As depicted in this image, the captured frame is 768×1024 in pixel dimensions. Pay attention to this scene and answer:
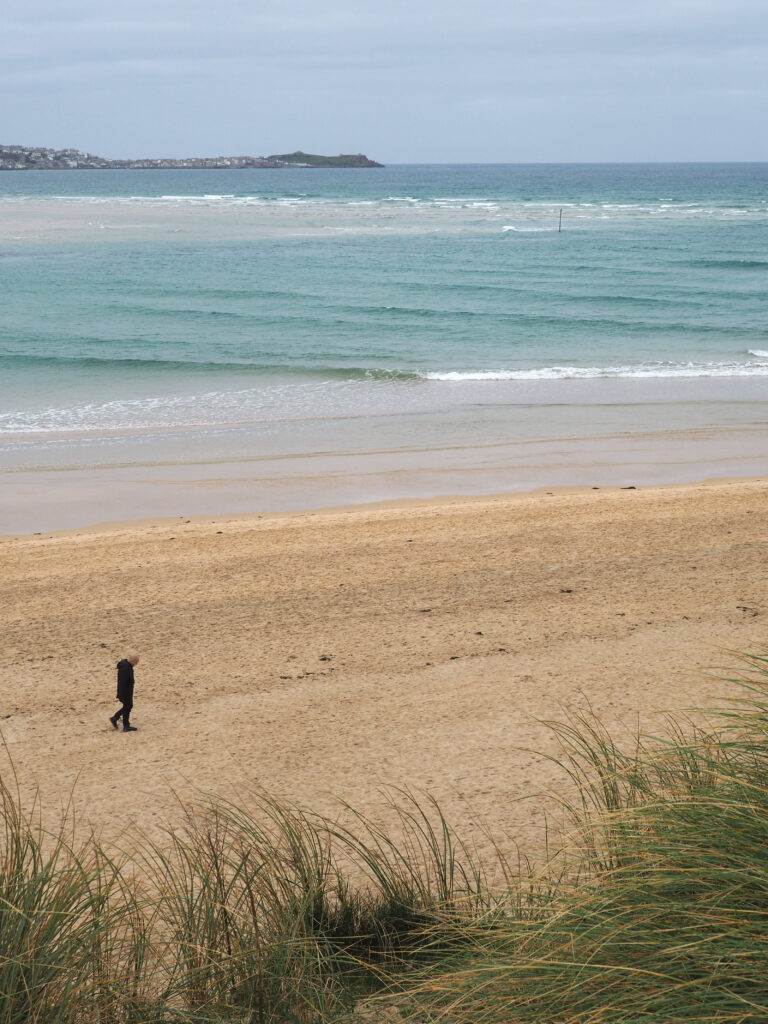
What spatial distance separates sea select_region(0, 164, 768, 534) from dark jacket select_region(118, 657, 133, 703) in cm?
694

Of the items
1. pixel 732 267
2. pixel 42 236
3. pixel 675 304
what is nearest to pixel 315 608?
pixel 675 304

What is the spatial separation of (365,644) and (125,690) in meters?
2.60

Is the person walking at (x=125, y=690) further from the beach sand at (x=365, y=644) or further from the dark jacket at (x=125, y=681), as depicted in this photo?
the beach sand at (x=365, y=644)

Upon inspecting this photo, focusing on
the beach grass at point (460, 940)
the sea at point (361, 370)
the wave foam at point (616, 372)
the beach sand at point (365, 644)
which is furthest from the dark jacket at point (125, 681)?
the wave foam at point (616, 372)

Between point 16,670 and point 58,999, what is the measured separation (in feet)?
21.2

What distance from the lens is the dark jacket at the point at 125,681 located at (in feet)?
26.8

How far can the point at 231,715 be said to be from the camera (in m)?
8.66

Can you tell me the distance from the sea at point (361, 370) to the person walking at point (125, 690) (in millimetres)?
6893

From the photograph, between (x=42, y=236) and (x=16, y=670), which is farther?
(x=42, y=236)

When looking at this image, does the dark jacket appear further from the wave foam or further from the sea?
the wave foam

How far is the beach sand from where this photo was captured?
302 inches

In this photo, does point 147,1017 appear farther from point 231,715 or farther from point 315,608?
point 315,608

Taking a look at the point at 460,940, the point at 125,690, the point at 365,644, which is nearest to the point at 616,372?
the point at 365,644

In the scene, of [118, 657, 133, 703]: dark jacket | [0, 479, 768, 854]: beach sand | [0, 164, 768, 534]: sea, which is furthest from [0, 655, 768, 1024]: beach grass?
[0, 164, 768, 534]: sea
